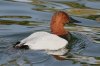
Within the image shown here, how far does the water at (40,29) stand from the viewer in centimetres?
927

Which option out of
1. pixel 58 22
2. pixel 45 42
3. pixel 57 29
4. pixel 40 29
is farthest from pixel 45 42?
pixel 40 29

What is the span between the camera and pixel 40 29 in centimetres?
1220

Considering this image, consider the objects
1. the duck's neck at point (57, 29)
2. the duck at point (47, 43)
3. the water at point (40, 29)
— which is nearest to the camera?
the water at point (40, 29)

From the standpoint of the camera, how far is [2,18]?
12.9 m

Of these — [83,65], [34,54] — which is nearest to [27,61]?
[34,54]

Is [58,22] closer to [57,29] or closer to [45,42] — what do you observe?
[57,29]

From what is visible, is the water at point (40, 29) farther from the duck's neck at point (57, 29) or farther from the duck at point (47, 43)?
the duck's neck at point (57, 29)

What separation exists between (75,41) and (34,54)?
1.69m

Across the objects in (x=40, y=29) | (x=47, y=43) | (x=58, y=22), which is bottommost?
(x=40, y=29)

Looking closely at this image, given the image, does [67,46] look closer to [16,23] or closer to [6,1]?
[16,23]

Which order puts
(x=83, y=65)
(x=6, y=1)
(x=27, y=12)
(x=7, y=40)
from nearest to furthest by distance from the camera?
(x=83, y=65)
(x=7, y=40)
(x=27, y=12)
(x=6, y=1)

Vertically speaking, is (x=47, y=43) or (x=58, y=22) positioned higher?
(x=58, y=22)

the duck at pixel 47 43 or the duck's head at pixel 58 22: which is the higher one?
the duck's head at pixel 58 22

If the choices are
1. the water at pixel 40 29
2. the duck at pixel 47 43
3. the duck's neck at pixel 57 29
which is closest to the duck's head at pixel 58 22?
the duck's neck at pixel 57 29
